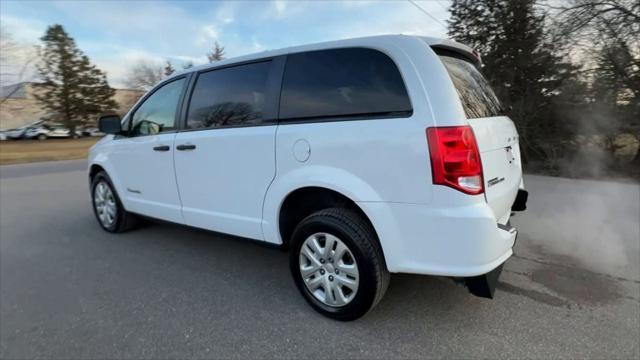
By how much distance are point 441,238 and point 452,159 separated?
46cm

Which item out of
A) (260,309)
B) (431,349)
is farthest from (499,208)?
(260,309)

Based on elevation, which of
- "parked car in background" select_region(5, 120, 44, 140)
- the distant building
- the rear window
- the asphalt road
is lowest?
the asphalt road

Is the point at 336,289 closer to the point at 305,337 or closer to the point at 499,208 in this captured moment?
the point at 305,337

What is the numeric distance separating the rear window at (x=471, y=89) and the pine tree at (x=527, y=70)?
7281 mm

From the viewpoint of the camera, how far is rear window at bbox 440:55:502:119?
98.5 inches

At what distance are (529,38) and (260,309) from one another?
957 centimetres

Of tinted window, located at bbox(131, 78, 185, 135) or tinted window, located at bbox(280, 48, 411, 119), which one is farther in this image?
tinted window, located at bbox(131, 78, 185, 135)

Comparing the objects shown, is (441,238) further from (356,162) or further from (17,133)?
(17,133)

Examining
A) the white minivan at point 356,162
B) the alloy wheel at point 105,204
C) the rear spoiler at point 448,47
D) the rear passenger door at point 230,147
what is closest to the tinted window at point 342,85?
the white minivan at point 356,162

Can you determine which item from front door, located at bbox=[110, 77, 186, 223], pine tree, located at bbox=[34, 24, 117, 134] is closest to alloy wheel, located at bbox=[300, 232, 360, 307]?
front door, located at bbox=[110, 77, 186, 223]

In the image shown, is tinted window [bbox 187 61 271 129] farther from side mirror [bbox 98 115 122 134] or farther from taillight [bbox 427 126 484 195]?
taillight [bbox 427 126 484 195]

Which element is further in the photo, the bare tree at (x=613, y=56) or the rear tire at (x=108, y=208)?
the bare tree at (x=613, y=56)

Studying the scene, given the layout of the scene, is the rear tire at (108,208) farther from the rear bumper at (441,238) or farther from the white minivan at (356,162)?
the rear bumper at (441,238)

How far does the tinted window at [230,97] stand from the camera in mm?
3127
